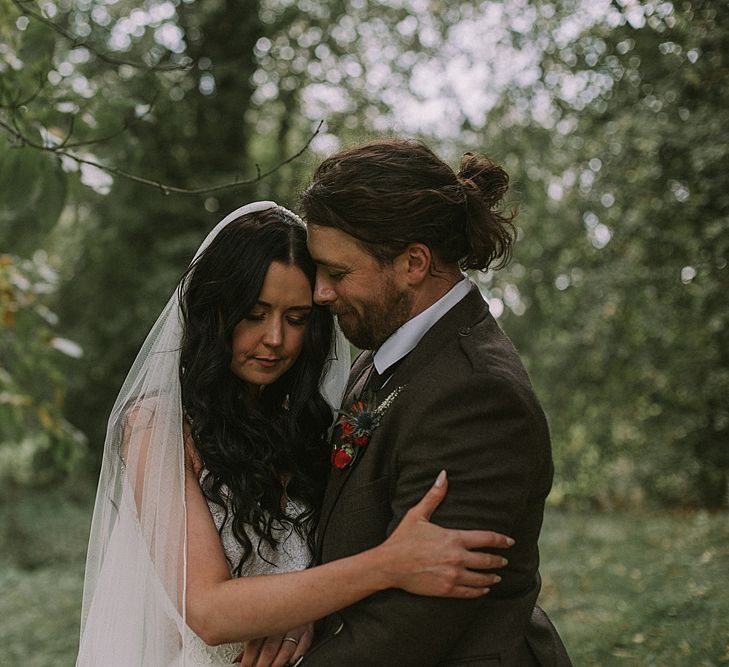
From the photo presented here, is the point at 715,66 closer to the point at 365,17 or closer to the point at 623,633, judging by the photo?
the point at 623,633

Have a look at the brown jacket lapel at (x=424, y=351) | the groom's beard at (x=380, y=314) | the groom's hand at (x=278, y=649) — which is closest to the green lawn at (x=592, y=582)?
the groom's hand at (x=278, y=649)

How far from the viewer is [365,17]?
11391 mm

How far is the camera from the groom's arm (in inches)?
92.4

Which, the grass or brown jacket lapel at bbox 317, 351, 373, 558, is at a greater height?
brown jacket lapel at bbox 317, 351, 373, 558

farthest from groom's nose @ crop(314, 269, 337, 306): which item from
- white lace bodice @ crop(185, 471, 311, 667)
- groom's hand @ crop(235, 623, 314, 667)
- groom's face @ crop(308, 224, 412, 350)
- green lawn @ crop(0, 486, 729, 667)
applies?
green lawn @ crop(0, 486, 729, 667)

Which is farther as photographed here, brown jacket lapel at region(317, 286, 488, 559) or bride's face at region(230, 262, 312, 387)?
bride's face at region(230, 262, 312, 387)

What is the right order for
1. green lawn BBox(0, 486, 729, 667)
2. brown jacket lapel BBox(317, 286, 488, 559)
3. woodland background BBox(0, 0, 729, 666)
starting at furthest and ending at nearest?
1. green lawn BBox(0, 486, 729, 667)
2. woodland background BBox(0, 0, 729, 666)
3. brown jacket lapel BBox(317, 286, 488, 559)

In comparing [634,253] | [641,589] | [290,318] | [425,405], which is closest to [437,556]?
[425,405]

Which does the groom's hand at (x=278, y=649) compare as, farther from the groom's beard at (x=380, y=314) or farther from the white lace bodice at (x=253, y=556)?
the groom's beard at (x=380, y=314)

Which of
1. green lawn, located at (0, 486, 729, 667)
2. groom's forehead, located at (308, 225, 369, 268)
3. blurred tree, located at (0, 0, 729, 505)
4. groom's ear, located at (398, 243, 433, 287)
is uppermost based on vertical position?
groom's forehead, located at (308, 225, 369, 268)

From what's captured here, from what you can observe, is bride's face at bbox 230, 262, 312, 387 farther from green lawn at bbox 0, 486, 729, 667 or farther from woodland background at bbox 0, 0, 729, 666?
green lawn at bbox 0, 486, 729, 667

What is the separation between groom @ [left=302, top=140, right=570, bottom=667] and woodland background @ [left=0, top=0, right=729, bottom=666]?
767mm

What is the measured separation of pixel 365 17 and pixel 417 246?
945 centimetres

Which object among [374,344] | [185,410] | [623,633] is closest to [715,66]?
[623,633]
